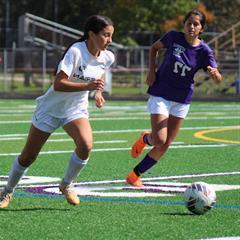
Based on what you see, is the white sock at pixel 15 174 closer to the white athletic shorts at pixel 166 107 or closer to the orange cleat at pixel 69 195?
the orange cleat at pixel 69 195

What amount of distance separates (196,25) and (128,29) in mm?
49117

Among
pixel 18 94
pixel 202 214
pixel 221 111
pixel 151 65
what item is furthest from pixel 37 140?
pixel 18 94

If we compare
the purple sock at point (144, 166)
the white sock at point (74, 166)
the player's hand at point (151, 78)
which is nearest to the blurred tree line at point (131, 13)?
the player's hand at point (151, 78)

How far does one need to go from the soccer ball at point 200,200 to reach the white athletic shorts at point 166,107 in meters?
2.32

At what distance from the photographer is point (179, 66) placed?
36.4 feet

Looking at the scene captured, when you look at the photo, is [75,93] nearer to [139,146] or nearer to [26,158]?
[26,158]

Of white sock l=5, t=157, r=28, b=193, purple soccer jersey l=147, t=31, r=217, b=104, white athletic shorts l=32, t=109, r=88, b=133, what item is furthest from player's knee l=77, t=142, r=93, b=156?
purple soccer jersey l=147, t=31, r=217, b=104

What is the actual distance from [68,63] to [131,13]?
50.7 m

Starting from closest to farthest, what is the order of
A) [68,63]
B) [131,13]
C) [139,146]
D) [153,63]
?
[68,63], [153,63], [139,146], [131,13]

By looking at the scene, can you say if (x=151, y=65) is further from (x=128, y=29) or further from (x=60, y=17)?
(x=60, y=17)

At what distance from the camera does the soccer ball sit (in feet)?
28.9

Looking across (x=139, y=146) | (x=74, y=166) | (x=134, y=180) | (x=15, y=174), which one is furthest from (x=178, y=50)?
(x=15, y=174)

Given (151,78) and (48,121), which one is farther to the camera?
(151,78)

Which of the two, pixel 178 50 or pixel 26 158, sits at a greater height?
pixel 178 50
